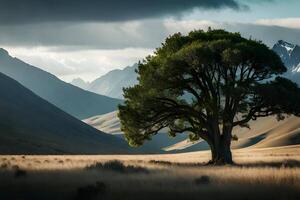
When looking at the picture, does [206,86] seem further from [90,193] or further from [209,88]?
[90,193]

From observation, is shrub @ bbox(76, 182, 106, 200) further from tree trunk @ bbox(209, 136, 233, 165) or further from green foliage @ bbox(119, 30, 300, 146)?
tree trunk @ bbox(209, 136, 233, 165)

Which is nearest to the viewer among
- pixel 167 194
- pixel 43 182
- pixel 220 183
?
pixel 167 194

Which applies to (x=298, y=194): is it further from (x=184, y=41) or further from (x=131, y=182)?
(x=184, y=41)

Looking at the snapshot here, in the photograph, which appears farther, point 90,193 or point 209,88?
point 209,88

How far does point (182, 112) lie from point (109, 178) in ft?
88.4

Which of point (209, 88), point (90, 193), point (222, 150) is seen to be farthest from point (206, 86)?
point (90, 193)

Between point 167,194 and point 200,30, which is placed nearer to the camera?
point 167,194

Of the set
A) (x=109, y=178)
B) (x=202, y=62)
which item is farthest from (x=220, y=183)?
(x=202, y=62)

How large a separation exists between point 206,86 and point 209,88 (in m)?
0.35

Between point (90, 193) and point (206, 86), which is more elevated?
point (206, 86)

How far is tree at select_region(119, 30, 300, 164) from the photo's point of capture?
157ft

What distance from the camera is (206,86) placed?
51000mm

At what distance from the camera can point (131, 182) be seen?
74.7 feet

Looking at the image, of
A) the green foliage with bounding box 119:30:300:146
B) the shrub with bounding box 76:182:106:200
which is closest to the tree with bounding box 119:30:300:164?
the green foliage with bounding box 119:30:300:146
